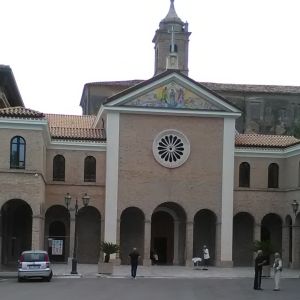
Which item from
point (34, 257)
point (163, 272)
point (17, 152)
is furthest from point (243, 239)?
point (34, 257)

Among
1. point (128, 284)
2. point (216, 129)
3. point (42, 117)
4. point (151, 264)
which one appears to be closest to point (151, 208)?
point (151, 264)

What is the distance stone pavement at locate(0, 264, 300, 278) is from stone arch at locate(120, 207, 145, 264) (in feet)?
8.36

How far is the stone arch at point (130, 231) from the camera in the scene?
1929 inches

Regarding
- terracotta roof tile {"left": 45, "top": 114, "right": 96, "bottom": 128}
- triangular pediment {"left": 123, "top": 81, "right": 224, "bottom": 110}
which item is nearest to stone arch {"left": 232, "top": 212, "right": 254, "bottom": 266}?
triangular pediment {"left": 123, "top": 81, "right": 224, "bottom": 110}

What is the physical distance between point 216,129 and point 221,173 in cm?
293

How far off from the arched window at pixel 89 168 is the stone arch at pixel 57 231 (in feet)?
8.60

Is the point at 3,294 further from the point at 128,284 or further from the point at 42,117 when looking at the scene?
the point at 42,117

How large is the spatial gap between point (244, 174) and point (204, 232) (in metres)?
4.81

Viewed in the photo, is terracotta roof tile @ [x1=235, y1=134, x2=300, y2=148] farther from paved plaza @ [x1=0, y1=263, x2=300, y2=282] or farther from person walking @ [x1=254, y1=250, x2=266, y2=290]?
person walking @ [x1=254, y1=250, x2=266, y2=290]

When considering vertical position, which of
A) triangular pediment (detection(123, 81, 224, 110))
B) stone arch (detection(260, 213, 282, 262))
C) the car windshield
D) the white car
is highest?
triangular pediment (detection(123, 81, 224, 110))

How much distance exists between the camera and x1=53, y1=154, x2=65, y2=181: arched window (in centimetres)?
4831

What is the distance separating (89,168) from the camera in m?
48.6

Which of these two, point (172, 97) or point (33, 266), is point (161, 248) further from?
point (33, 266)

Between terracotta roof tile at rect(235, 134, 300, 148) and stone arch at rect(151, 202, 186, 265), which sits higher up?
terracotta roof tile at rect(235, 134, 300, 148)
